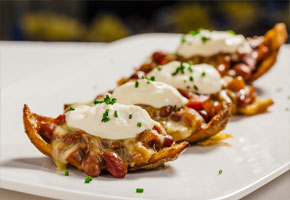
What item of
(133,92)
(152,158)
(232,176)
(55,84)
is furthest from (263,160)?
(55,84)

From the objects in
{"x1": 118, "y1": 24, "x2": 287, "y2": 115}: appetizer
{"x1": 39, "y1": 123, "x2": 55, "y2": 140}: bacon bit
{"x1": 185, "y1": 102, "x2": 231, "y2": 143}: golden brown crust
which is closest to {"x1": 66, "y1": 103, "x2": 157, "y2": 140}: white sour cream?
{"x1": 39, "y1": 123, "x2": 55, "y2": 140}: bacon bit

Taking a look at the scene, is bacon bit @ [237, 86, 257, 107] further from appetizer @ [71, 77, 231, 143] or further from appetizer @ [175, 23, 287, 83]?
appetizer @ [71, 77, 231, 143]

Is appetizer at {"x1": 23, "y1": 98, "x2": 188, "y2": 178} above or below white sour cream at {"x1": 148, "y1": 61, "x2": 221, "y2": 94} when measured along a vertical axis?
below

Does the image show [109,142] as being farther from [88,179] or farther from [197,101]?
[197,101]

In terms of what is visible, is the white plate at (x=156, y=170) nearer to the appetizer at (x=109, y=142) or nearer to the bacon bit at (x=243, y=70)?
the appetizer at (x=109, y=142)

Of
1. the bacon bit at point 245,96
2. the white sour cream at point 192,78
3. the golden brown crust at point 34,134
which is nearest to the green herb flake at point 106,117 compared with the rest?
the golden brown crust at point 34,134
